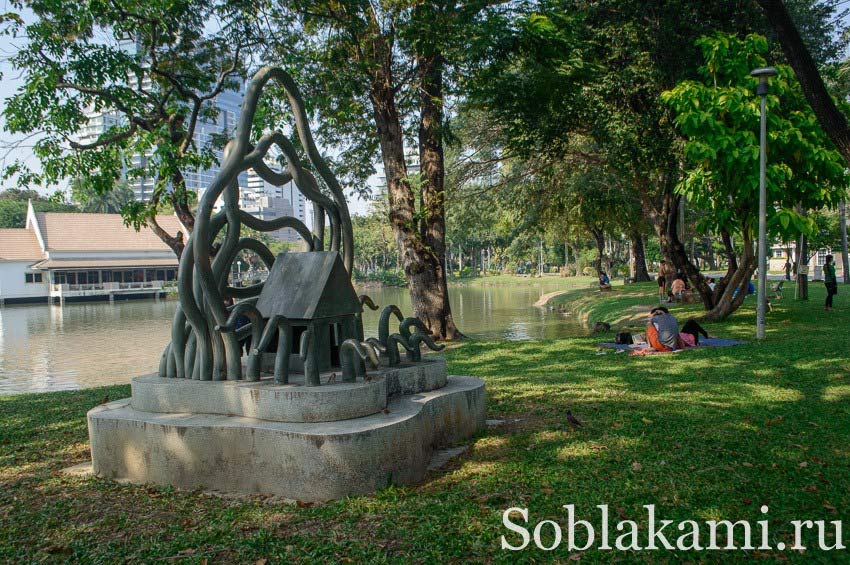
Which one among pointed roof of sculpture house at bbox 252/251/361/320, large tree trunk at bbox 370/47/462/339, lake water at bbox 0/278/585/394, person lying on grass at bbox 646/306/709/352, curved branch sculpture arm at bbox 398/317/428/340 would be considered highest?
large tree trunk at bbox 370/47/462/339

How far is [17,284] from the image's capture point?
48625 millimetres

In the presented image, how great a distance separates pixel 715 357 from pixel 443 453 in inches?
231

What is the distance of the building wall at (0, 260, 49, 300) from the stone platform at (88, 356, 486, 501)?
1982 inches

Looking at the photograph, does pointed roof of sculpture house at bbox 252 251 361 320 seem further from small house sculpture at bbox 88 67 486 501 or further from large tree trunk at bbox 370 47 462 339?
large tree trunk at bbox 370 47 462 339

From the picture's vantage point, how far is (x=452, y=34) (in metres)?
12.2

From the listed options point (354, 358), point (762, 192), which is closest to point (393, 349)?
point (354, 358)

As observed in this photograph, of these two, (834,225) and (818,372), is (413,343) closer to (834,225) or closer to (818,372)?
(818,372)

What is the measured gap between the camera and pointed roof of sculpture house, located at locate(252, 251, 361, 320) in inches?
235

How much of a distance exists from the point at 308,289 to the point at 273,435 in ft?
5.33

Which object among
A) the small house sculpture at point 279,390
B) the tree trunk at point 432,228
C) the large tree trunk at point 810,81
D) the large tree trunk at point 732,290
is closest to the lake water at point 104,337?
the tree trunk at point 432,228

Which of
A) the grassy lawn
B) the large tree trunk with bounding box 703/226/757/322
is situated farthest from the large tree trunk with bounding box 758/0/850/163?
the large tree trunk with bounding box 703/226/757/322

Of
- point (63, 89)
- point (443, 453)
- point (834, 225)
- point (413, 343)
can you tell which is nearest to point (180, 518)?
point (443, 453)

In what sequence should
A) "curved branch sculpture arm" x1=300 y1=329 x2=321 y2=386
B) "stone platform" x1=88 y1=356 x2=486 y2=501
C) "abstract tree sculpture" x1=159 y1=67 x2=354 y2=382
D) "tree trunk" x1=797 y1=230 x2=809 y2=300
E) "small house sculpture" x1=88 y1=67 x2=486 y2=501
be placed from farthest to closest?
"tree trunk" x1=797 y1=230 x2=809 y2=300 → "abstract tree sculpture" x1=159 y1=67 x2=354 y2=382 → "curved branch sculpture arm" x1=300 y1=329 x2=321 y2=386 → "small house sculpture" x1=88 y1=67 x2=486 y2=501 → "stone platform" x1=88 y1=356 x2=486 y2=501

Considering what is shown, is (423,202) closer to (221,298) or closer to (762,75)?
(762,75)
